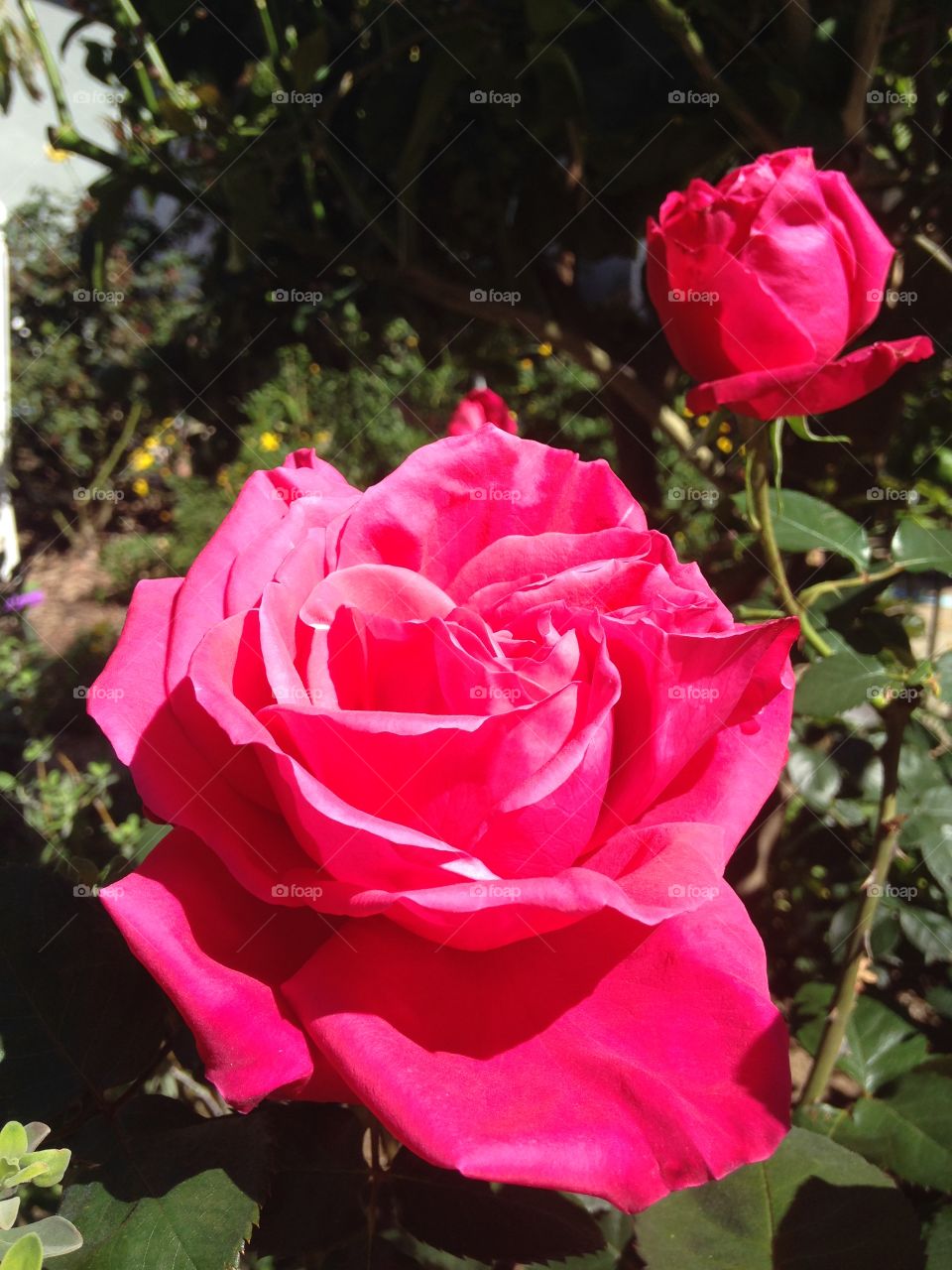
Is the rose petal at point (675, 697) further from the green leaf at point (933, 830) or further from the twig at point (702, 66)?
the twig at point (702, 66)

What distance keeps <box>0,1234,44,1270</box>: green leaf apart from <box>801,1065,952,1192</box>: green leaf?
0.68 metres

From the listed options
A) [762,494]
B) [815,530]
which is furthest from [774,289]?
[815,530]

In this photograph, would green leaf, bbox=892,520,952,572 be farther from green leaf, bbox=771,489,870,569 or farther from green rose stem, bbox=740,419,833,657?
green rose stem, bbox=740,419,833,657

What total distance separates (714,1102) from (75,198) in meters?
5.86

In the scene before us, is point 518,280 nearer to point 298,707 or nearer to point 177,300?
point 298,707

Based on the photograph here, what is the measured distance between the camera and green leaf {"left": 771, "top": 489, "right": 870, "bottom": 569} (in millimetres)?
840

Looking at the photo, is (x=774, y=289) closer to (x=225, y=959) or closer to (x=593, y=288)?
(x=225, y=959)

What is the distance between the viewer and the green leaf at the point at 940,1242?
612 mm

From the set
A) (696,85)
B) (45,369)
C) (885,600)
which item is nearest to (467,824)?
(885,600)

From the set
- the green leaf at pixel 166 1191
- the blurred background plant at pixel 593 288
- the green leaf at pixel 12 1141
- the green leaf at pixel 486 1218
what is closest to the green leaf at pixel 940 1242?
the blurred background plant at pixel 593 288

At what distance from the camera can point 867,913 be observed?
80 cm

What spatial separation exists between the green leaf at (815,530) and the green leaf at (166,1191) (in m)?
0.64

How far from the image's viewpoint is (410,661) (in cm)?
41

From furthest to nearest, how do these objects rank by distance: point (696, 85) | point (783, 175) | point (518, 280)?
point (518, 280) < point (696, 85) < point (783, 175)
